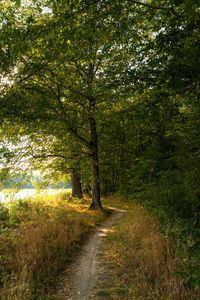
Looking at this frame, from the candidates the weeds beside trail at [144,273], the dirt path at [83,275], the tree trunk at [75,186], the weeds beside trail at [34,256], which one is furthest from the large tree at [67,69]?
the dirt path at [83,275]

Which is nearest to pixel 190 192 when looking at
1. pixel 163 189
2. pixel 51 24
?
pixel 163 189

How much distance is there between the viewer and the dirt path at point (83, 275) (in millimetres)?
4664

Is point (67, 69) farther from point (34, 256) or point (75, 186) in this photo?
point (75, 186)

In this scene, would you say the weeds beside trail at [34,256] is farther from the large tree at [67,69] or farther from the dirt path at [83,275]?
the large tree at [67,69]

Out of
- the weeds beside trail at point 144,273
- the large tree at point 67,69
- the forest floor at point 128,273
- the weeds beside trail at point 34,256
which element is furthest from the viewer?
the large tree at point 67,69

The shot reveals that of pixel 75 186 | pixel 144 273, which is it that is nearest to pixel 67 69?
pixel 144 273

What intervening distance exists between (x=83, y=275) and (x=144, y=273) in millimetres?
1836

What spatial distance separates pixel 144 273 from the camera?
16.1 feet

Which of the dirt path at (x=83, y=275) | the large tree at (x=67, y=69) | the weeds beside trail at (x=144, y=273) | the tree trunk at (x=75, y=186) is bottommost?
the dirt path at (x=83, y=275)

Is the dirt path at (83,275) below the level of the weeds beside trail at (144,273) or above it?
below

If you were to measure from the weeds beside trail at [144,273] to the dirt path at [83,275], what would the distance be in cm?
33

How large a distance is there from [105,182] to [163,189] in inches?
916

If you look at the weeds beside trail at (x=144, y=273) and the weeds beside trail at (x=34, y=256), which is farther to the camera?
the weeds beside trail at (x=34, y=256)

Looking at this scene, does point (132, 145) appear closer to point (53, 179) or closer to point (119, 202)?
point (119, 202)
